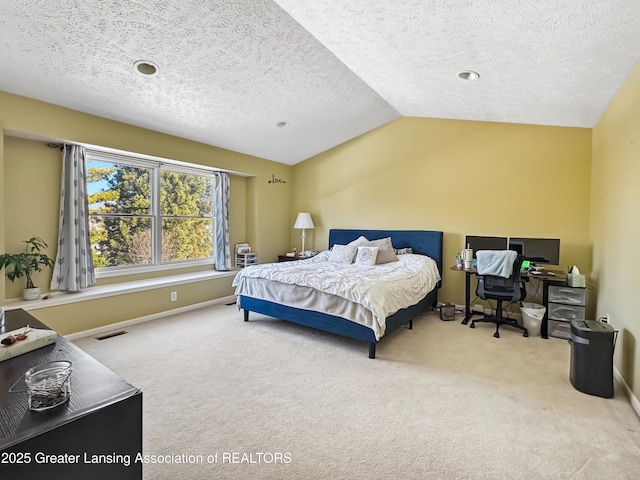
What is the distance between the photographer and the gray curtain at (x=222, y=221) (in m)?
5.26

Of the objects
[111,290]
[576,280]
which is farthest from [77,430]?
[576,280]

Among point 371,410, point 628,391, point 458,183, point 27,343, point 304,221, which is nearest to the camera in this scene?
point 27,343

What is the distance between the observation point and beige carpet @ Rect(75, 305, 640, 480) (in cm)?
171

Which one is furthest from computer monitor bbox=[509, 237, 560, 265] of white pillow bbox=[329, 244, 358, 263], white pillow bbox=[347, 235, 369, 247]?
white pillow bbox=[329, 244, 358, 263]

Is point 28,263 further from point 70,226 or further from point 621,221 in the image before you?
point 621,221

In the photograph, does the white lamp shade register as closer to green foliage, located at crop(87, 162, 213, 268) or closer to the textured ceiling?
green foliage, located at crop(87, 162, 213, 268)

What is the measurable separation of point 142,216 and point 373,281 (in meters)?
3.35

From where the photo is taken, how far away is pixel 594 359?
Result: 2.40 m

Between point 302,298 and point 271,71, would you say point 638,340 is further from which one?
point 271,71

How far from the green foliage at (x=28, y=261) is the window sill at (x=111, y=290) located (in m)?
0.25

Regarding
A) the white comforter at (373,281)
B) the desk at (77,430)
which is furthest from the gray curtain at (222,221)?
the desk at (77,430)

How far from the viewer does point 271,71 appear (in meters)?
3.30

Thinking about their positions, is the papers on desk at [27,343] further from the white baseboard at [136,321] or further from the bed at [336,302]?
the white baseboard at [136,321]

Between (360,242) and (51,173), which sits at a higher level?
(51,173)
